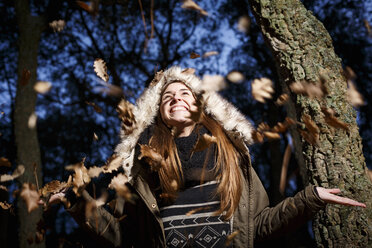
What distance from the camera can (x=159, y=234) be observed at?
7.07 feet

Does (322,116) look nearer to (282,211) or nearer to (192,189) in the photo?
(282,211)

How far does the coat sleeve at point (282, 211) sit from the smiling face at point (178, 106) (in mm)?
678

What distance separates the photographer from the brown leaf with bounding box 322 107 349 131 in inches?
79.7

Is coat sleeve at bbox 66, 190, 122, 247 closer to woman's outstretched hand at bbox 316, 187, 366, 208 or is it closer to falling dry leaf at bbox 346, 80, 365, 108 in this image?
woman's outstretched hand at bbox 316, 187, 366, 208

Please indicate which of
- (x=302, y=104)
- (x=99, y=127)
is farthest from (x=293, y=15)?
(x=99, y=127)

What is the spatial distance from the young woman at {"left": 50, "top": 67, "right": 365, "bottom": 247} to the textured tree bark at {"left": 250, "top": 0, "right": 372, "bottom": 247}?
206 millimetres

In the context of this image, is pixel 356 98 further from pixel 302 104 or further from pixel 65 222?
pixel 65 222

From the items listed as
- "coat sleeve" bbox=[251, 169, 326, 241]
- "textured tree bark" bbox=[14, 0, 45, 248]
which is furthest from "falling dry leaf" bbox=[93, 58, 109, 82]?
"textured tree bark" bbox=[14, 0, 45, 248]

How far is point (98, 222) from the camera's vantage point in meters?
2.23

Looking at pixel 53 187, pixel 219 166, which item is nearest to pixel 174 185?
pixel 219 166

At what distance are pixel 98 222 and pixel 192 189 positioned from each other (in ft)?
2.32

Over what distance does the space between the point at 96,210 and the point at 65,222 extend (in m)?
17.4

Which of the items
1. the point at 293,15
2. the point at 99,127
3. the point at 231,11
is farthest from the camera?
the point at 99,127

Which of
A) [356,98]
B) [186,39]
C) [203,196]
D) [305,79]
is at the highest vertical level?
[186,39]
